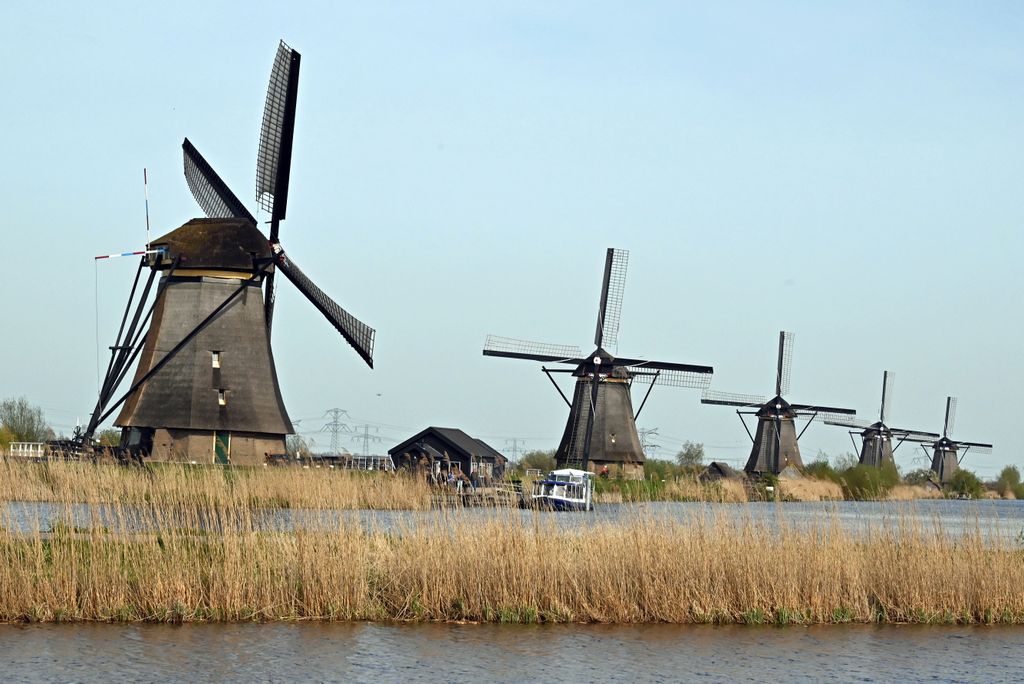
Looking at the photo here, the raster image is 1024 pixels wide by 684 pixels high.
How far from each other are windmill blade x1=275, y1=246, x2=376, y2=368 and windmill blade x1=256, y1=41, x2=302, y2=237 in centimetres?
87

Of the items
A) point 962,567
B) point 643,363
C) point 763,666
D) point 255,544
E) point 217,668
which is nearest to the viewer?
point 217,668

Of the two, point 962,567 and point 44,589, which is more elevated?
point 962,567

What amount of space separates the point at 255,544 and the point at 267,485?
1046 cm

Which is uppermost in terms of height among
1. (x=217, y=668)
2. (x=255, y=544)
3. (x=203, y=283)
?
(x=203, y=283)

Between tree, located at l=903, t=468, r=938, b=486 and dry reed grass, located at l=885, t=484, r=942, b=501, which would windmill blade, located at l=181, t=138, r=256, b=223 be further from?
tree, located at l=903, t=468, r=938, b=486

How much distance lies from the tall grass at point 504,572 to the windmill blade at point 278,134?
65.1 feet

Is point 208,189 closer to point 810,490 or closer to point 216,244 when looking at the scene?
point 216,244

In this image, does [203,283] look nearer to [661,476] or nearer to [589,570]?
[589,570]

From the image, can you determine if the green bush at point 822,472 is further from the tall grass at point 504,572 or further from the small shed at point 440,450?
the tall grass at point 504,572

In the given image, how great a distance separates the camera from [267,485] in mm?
23578

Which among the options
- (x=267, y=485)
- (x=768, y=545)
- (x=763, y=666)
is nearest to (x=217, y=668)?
(x=763, y=666)

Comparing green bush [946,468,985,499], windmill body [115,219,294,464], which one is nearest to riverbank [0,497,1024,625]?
windmill body [115,219,294,464]

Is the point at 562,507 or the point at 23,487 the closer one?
the point at 23,487

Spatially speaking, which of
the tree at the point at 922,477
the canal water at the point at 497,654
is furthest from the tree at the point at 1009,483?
the canal water at the point at 497,654
